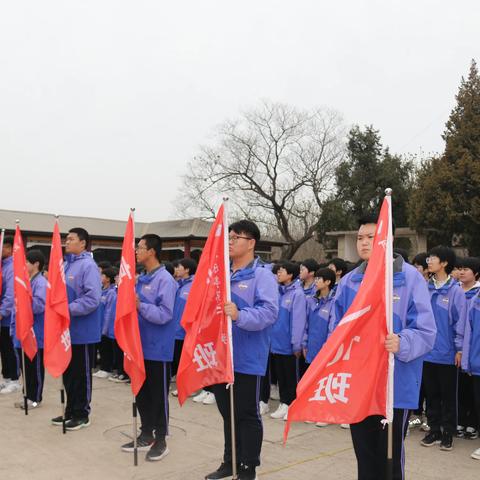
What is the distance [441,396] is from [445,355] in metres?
0.46

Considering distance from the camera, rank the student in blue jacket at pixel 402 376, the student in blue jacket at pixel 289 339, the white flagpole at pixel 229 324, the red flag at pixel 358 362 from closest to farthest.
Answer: the red flag at pixel 358 362
the student in blue jacket at pixel 402 376
the white flagpole at pixel 229 324
the student in blue jacket at pixel 289 339

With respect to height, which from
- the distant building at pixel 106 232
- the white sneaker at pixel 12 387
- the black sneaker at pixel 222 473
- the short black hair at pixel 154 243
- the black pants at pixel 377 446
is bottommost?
the white sneaker at pixel 12 387

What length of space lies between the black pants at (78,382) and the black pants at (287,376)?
2356 millimetres

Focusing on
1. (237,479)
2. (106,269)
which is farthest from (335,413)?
(106,269)

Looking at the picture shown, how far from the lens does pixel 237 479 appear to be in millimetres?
4348

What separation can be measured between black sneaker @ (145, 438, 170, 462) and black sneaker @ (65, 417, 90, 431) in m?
1.29

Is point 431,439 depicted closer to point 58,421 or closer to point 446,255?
point 446,255

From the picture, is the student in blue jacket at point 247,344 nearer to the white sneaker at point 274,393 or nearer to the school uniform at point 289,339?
the school uniform at point 289,339

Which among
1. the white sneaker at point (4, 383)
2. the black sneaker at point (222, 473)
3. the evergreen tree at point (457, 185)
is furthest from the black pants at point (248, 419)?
the evergreen tree at point (457, 185)

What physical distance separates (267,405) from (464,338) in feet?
8.92

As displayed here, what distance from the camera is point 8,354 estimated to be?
8.14 m

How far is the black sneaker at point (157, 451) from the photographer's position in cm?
502

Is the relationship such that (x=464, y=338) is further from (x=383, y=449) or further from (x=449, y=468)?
(x=383, y=449)

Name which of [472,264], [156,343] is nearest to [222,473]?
[156,343]
